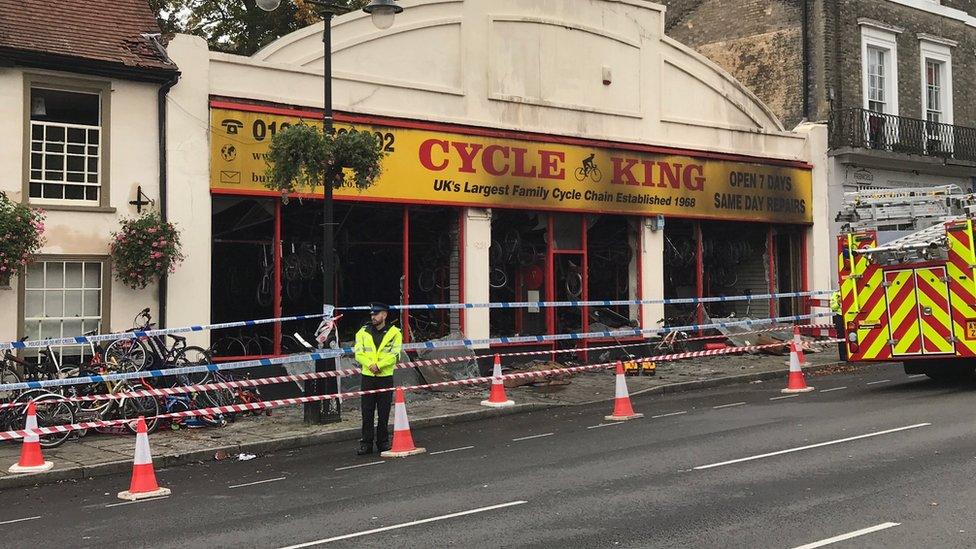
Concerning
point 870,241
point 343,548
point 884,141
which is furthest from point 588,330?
point 343,548

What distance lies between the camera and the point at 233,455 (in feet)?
39.9

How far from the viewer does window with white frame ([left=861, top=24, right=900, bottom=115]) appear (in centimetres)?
2588

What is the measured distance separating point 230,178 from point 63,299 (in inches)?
116

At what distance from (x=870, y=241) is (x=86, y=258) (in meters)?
11.5

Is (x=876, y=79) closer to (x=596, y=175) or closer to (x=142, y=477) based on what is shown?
(x=596, y=175)

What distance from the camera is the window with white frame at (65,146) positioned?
1430 cm

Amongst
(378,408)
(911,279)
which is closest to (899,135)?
(911,279)

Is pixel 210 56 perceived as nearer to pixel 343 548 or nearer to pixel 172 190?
pixel 172 190

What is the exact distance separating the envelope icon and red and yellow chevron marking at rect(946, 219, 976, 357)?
34.2ft

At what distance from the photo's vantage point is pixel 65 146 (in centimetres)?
1448

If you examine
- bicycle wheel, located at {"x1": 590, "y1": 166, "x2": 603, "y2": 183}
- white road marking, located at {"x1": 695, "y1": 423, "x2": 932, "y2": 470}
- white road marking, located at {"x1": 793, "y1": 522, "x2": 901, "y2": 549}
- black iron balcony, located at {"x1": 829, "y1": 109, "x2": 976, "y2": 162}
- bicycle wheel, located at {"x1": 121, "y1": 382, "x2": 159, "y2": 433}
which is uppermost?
black iron balcony, located at {"x1": 829, "y1": 109, "x2": 976, "y2": 162}

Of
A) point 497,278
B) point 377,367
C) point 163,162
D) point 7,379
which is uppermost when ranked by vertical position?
point 163,162

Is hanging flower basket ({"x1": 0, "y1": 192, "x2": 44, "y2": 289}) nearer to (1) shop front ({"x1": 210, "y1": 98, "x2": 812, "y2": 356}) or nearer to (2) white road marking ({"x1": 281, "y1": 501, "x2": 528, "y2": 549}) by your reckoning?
(1) shop front ({"x1": 210, "y1": 98, "x2": 812, "y2": 356})

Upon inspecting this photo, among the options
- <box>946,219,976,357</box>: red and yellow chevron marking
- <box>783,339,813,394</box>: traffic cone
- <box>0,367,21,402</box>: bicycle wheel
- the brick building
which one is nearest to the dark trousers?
<box>0,367,21,402</box>: bicycle wheel
